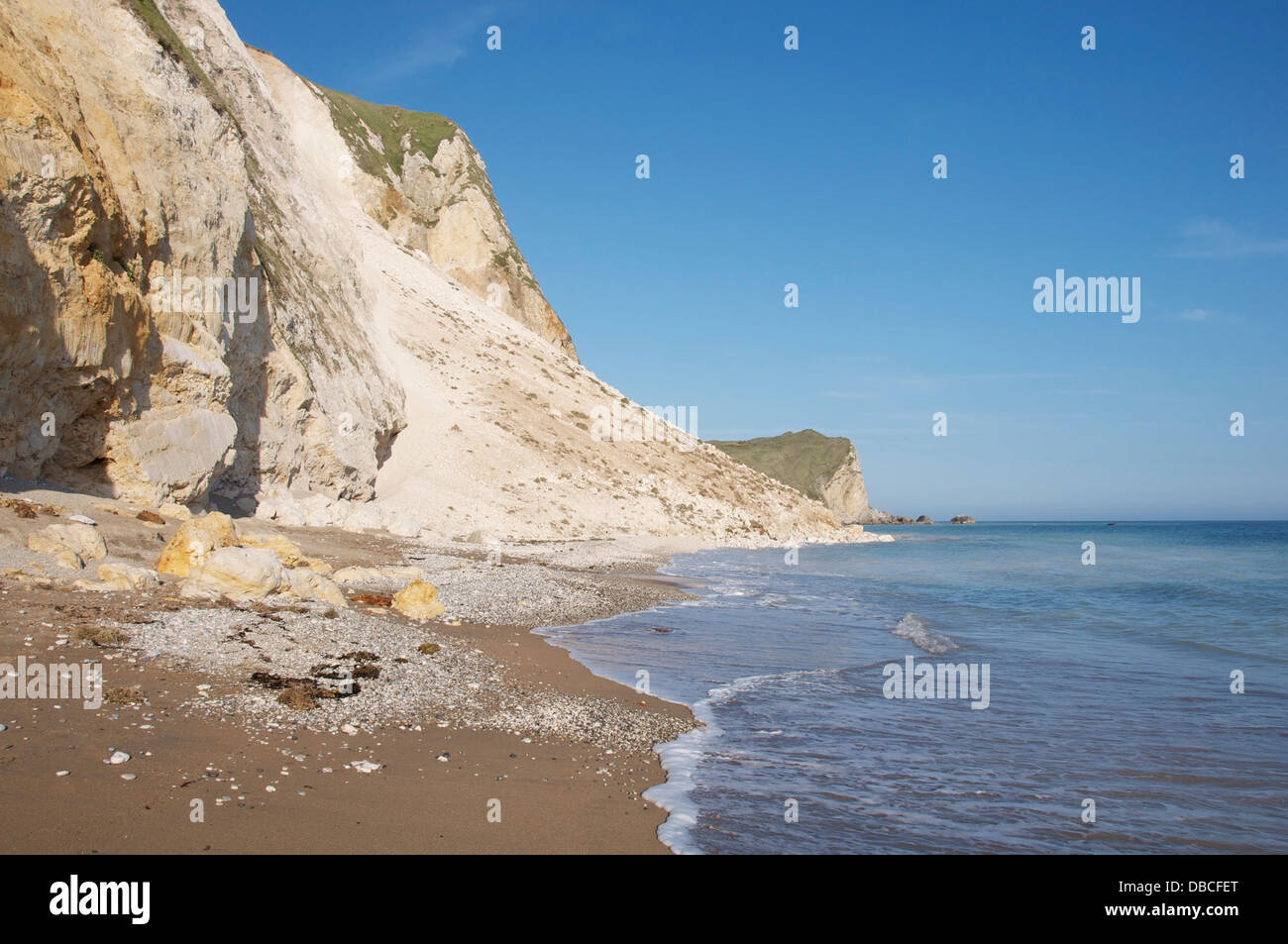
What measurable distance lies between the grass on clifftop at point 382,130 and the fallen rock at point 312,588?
5079 cm

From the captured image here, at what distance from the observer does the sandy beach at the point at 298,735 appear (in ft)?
15.9

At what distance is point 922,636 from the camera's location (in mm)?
15711

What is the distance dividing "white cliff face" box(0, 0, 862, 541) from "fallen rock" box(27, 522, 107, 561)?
393 centimetres

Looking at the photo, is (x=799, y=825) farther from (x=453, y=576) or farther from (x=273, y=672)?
(x=453, y=576)

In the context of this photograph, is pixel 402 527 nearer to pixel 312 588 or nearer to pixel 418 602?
pixel 418 602

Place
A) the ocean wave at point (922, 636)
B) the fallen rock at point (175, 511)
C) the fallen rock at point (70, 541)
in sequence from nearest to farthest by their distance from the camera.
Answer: the fallen rock at point (70, 541) < the ocean wave at point (922, 636) < the fallen rock at point (175, 511)

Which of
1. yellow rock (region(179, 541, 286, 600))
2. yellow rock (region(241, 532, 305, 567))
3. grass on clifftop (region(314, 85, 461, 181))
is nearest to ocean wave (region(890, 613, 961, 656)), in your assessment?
yellow rock (region(179, 541, 286, 600))

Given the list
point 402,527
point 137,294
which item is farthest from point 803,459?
point 137,294

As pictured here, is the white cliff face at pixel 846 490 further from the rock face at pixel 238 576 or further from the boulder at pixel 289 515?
the rock face at pixel 238 576

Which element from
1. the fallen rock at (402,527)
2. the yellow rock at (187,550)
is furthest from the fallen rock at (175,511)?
the fallen rock at (402,527)

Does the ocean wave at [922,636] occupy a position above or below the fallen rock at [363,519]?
below

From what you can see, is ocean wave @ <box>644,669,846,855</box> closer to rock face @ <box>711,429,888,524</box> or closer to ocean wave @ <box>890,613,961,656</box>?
ocean wave @ <box>890,613,961,656</box>

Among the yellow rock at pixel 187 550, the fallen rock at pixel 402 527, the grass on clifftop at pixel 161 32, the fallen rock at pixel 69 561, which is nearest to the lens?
the fallen rock at pixel 69 561

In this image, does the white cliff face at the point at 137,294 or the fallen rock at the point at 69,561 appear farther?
the white cliff face at the point at 137,294
